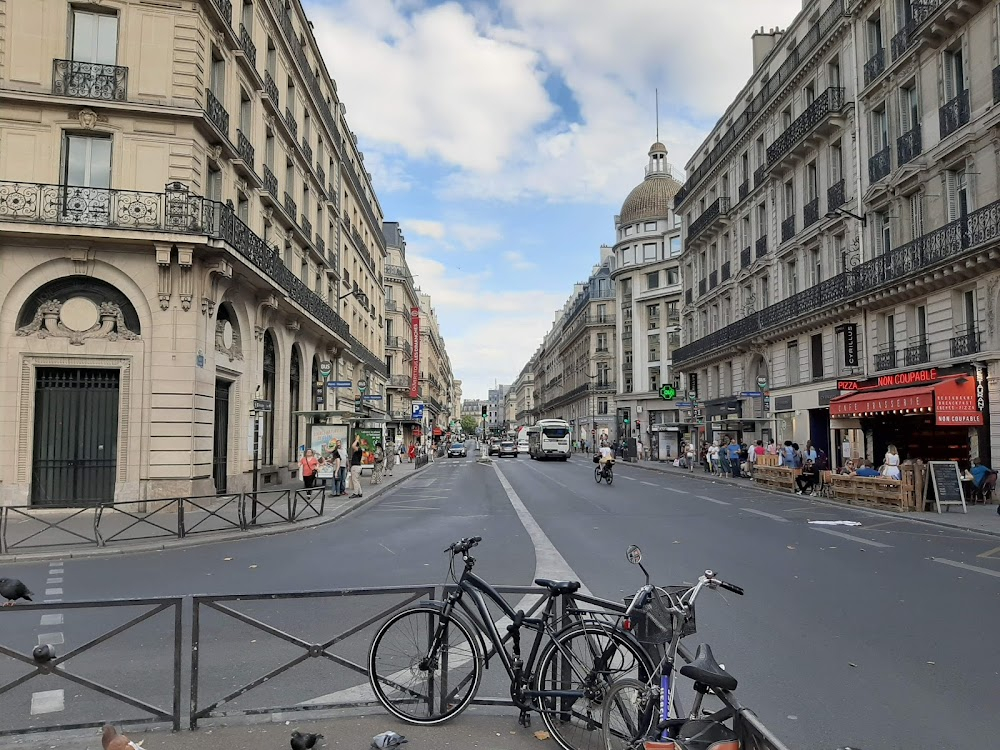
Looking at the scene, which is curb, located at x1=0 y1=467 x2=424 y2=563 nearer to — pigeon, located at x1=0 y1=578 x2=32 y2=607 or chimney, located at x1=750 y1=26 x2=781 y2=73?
pigeon, located at x1=0 y1=578 x2=32 y2=607

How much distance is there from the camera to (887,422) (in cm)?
2431

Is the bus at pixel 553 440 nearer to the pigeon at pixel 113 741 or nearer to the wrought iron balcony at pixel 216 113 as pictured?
the wrought iron balcony at pixel 216 113

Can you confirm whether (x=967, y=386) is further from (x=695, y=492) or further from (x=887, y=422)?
(x=695, y=492)

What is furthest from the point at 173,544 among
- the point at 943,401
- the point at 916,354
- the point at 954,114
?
the point at 954,114

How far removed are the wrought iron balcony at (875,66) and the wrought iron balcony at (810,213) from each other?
5.07 m

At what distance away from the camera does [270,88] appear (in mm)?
24562

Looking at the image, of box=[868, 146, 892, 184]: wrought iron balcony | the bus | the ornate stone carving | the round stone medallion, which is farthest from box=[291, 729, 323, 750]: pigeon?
the bus

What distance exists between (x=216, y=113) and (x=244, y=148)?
2402mm

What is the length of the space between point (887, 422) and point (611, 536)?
1647 centimetres

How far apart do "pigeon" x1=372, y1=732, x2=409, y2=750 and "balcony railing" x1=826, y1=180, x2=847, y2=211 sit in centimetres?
2805

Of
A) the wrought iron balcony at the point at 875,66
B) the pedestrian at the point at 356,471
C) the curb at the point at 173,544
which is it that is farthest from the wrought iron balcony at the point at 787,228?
the curb at the point at 173,544

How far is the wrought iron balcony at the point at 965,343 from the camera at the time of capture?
19438 mm

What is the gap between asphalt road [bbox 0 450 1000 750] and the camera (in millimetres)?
4520

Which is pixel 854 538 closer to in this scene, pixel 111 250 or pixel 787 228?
pixel 111 250
